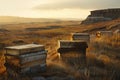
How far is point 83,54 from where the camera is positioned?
927cm

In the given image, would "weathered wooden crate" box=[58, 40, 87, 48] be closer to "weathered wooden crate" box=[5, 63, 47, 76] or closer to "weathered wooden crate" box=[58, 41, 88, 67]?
"weathered wooden crate" box=[58, 41, 88, 67]

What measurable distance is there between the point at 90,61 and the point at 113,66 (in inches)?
45.5

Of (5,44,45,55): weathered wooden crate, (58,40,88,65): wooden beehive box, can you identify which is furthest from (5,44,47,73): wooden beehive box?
(58,40,88,65): wooden beehive box

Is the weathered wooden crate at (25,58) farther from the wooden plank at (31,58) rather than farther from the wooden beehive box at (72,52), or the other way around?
the wooden beehive box at (72,52)

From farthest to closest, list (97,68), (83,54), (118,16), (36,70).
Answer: (118,16) → (83,54) → (97,68) → (36,70)

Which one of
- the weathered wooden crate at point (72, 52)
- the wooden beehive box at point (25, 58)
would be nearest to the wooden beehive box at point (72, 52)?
the weathered wooden crate at point (72, 52)

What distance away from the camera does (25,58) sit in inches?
284

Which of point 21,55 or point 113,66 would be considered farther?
point 113,66

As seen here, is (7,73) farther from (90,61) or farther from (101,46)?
(101,46)

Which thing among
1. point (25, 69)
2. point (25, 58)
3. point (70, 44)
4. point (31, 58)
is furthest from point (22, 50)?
point (70, 44)

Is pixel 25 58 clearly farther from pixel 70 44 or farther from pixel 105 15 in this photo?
pixel 105 15

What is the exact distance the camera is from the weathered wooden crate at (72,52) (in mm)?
9086

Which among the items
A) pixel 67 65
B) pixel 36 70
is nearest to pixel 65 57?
pixel 67 65

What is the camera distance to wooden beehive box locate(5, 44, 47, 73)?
713 centimetres
